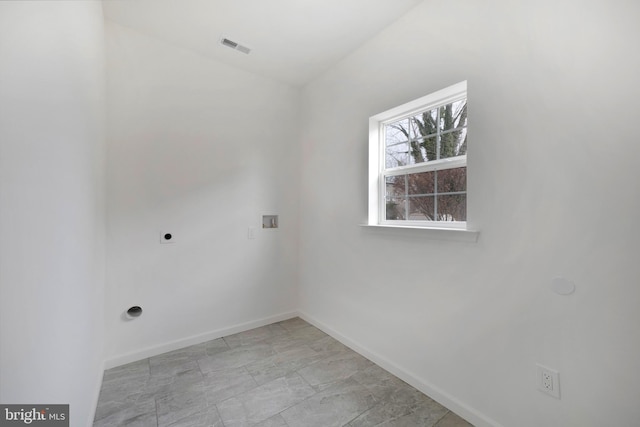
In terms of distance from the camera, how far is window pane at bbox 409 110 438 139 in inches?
76.5

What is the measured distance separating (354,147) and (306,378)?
1942mm

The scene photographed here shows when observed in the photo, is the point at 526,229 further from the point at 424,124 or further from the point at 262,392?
the point at 262,392

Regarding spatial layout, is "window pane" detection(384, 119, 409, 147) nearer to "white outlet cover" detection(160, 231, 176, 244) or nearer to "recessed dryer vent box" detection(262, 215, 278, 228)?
"recessed dryer vent box" detection(262, 215, 278, 228)

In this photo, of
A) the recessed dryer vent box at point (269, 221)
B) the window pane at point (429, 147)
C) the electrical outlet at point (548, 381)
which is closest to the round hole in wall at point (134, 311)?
the recessed dryer vent box at point (269, 221)

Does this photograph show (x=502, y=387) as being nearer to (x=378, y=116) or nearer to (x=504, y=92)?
(x=504, y=92)

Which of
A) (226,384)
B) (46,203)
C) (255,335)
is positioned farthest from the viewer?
(255,335)

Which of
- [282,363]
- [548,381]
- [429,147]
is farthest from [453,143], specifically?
[282,363]

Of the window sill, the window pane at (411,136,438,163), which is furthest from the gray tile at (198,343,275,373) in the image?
the window pane at (411,136,438,163)

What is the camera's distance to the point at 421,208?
2.02 m

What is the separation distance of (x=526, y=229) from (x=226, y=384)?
215 cm

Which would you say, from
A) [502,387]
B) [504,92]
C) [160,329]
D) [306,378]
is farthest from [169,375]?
[504,92]

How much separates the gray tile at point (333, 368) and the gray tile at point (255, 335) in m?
0.67

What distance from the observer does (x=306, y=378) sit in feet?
6.54

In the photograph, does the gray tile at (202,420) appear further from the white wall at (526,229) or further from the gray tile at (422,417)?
the white wall at (526,229)
